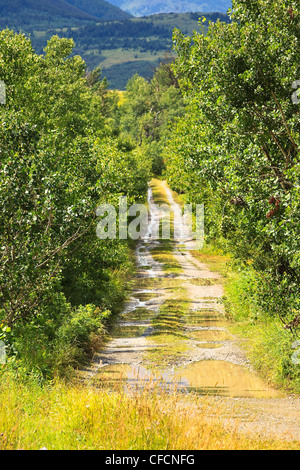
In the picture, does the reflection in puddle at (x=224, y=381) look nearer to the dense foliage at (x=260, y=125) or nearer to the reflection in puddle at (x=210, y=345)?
the reflection in puddle at (x=210, y=345)

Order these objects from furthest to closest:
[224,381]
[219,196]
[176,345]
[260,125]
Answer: [176,345] < [219,196] < [224,381] < [260,125]

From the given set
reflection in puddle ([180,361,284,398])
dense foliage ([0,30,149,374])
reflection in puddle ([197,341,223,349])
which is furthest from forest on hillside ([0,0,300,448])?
reflection in puddle ([197,341,223,349])

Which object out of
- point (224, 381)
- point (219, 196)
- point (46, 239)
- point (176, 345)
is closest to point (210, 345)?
point (176, 345)

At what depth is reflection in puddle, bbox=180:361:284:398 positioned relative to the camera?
1396 centimetres

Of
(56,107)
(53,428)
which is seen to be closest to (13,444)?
(53,428)

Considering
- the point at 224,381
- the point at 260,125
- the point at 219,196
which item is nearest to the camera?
the point at 260,125

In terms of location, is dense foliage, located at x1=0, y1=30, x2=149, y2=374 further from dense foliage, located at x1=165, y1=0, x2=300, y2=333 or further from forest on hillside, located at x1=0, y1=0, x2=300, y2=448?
dense foliage, located at x1=165, y1=0, x2=300, y2=333

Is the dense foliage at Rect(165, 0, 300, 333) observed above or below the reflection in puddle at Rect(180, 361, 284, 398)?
above

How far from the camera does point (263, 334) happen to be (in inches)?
685

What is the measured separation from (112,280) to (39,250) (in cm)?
1607

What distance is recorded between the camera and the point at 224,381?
15.3 meters

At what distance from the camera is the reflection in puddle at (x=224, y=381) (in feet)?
45.8

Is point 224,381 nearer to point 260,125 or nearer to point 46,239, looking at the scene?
point 46,239
